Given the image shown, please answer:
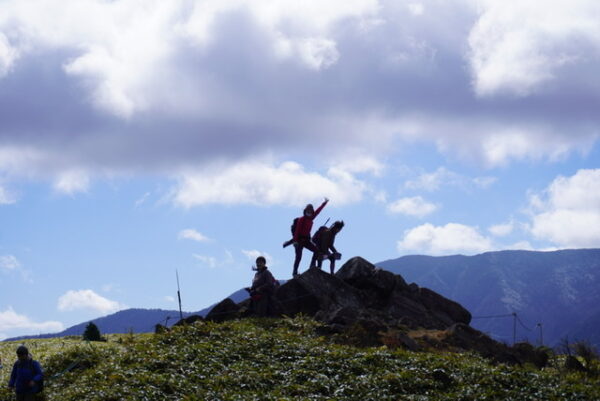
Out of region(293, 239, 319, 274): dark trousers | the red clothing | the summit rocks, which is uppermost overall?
the red clothing

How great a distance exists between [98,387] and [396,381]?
8.23 metres

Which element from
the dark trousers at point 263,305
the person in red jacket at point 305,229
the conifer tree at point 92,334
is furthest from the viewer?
the conifer tree at point 92,334

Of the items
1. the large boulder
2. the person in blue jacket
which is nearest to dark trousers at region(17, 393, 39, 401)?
the person in blue jacket

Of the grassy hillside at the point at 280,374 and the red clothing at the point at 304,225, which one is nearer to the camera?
the grassy hillside at the point at 280,374

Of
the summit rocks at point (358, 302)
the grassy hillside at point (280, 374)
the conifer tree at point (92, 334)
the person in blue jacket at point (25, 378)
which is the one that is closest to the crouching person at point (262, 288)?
the summit rocks at point (358, 302)

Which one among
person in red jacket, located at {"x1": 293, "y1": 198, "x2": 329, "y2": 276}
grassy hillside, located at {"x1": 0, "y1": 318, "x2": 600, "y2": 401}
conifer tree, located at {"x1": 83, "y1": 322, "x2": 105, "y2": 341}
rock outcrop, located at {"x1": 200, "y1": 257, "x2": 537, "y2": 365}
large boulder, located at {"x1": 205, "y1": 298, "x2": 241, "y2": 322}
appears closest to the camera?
grassy hillside, located at {"x1": 0, "y1": 318, "x2": 600, "y2": 401}

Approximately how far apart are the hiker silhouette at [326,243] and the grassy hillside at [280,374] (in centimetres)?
693

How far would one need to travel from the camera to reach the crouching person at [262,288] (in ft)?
95.1

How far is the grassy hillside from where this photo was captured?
2039 centimetres

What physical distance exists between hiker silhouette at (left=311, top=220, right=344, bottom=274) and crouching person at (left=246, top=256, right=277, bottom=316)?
4045 millimetres

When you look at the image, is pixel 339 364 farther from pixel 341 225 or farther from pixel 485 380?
pixel 341 225

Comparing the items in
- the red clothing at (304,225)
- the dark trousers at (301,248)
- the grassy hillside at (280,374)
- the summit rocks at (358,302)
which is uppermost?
the red clothing at (304,225)

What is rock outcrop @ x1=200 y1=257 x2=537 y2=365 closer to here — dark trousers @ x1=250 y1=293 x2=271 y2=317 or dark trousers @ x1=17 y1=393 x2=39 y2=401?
dark trousers @ x1=250 y1=293 x2=271 y2=317

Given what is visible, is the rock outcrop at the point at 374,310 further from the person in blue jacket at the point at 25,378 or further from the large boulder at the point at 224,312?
the person in blue jacket at the point at 25,378
